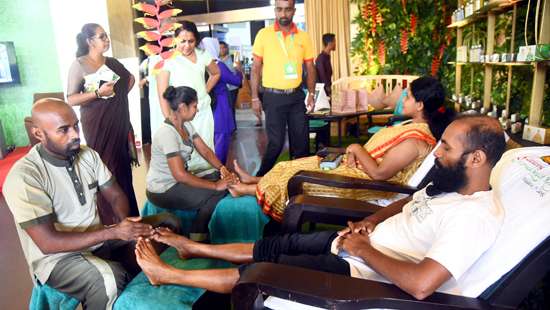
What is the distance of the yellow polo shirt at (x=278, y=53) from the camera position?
316 cm

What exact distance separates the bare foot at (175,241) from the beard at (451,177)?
101cm

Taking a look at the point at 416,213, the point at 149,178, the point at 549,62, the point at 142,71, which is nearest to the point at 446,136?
the point at 416,213

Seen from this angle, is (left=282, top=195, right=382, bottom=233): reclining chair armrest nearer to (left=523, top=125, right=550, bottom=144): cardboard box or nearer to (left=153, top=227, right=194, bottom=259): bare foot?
(left=153, top=227, right=194, bottom=259): bare foot

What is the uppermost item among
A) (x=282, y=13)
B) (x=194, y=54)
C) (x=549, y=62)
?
(x=282, y=13)

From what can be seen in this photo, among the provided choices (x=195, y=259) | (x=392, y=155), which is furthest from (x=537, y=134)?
(x=195, y=259)

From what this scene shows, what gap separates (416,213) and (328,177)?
76cm

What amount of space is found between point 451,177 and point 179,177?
1.43 metres

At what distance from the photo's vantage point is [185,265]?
5.42 feet

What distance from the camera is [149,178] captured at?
7.59 ft

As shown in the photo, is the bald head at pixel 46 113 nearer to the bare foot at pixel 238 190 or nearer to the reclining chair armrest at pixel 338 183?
the bare foot at pixel 238 190

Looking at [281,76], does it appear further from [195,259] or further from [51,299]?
[51,299]

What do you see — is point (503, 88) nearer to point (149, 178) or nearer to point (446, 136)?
point (446, 136)

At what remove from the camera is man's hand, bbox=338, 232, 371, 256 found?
135 centimetres

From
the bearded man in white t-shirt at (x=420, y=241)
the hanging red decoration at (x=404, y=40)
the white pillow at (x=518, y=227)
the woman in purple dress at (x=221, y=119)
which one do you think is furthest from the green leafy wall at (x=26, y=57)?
the hanging red decoration at (x=404, y=40)
